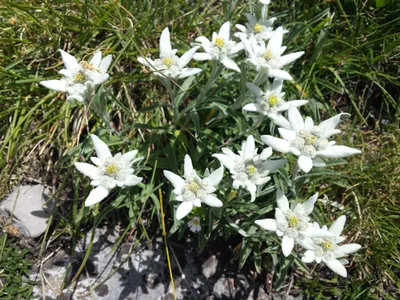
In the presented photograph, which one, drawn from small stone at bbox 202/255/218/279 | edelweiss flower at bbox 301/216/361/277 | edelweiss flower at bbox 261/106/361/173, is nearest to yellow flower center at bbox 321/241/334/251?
edelweiss flower at bbox 301/216/361/277

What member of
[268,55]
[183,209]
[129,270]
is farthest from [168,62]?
[129,270]

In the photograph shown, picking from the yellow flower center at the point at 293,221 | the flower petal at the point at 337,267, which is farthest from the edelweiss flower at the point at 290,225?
the flower petal at the point at 337,267

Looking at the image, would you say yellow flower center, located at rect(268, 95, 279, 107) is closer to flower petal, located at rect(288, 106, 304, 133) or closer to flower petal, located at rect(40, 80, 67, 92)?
flower petal, located at rect(288, 106, 304, 133)

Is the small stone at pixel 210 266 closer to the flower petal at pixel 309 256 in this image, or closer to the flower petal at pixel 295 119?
the flower petal at pixel 309 256

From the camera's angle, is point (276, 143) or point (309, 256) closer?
point (276, 143)

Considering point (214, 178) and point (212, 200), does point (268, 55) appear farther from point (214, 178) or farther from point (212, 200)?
point (212, 200)

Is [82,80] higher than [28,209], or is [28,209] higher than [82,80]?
[82,80]
